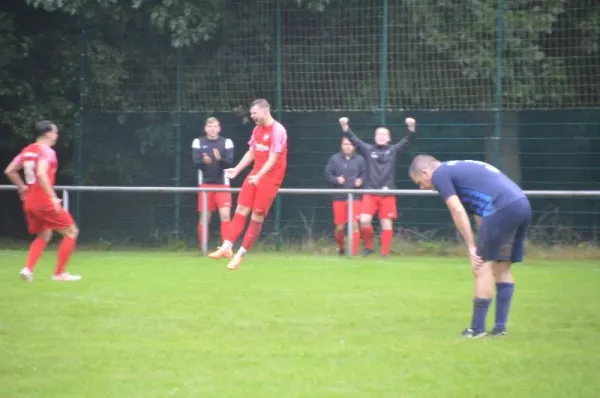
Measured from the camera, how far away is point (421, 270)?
15047 millimetres

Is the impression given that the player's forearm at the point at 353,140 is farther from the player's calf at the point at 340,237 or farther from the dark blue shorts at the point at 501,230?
the dark blue shorts at the point at 501,230

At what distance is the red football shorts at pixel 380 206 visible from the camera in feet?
58.2

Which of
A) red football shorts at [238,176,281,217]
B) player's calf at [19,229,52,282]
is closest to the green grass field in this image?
player's calf at [19,229,52,282]

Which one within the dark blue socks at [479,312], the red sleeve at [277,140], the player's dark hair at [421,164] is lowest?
the dark blue socks at [479,312]

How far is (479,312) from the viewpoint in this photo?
918 cm

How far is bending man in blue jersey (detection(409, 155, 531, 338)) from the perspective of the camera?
9031mm

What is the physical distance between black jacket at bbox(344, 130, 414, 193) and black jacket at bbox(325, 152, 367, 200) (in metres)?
0.36

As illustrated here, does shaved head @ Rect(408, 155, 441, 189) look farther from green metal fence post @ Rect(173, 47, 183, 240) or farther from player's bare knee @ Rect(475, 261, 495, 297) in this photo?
green metal fence post @ Rect(173, 47, 183, 240)

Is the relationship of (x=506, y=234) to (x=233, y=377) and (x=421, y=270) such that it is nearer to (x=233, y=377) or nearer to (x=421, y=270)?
(x=233, y=377)

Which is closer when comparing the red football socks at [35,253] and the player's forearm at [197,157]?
the red football socks at [35,253]

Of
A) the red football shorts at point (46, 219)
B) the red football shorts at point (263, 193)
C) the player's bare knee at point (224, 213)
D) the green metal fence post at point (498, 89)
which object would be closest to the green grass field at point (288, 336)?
the red football shorts at point (46, 219)

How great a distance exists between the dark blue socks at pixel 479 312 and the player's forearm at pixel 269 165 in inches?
194

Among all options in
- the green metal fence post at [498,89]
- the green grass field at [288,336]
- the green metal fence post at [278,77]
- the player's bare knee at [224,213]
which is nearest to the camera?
the green grass field at [288,336]

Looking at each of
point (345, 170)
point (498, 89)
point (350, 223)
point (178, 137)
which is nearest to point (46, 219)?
point (350, 223)
